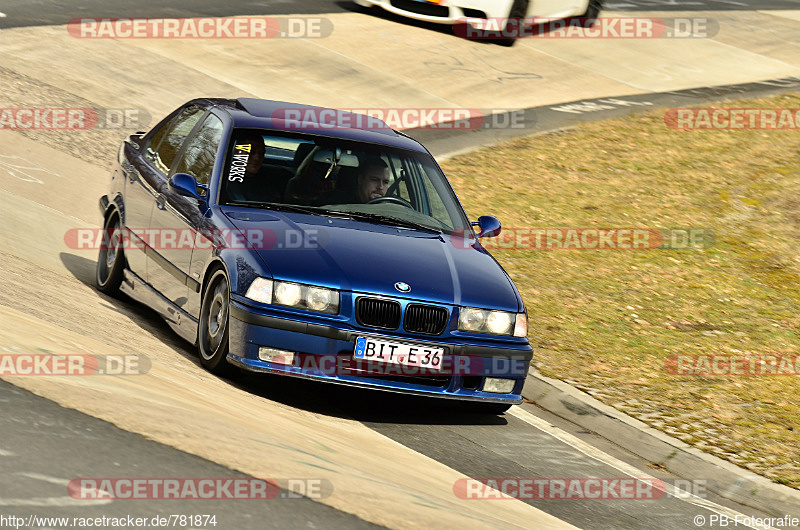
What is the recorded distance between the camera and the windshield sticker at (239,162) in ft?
25.6

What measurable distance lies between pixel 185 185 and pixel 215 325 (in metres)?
1.08

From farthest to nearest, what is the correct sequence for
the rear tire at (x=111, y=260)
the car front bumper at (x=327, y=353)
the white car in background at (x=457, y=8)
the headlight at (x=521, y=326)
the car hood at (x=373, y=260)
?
the white car in background at (x=457, y=8)
the rear tire at (x=111, y=260)
the headlight at (x=521, y=326)
the car hood at (x=373, y=260)
the car front bumper at (x=327, y=353)

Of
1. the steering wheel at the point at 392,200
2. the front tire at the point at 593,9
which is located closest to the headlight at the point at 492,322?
the steering wheel at the point at 392,200

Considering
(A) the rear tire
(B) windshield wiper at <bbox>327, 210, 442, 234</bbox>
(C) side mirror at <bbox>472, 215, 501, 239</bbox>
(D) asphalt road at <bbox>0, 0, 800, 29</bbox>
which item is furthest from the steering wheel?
(D) asphalt road at <bbox>0, 0, 800, 29</bbox>

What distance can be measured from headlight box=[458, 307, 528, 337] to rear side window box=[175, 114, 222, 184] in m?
2.05

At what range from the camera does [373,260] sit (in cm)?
702

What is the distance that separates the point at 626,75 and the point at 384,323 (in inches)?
560

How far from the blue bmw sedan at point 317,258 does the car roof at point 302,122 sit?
0.06 ft

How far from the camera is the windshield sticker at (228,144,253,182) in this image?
7805mm

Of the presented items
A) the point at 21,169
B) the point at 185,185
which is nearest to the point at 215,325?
the point at 185,185

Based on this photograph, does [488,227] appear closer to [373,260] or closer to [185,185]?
[373,260]

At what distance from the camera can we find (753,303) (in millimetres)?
11086

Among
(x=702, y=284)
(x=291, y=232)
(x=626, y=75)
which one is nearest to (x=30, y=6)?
(x=626, y=75)

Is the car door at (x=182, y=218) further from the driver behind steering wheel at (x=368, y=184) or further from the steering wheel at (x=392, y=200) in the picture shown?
the steering wheel at (x=392, y=200)
